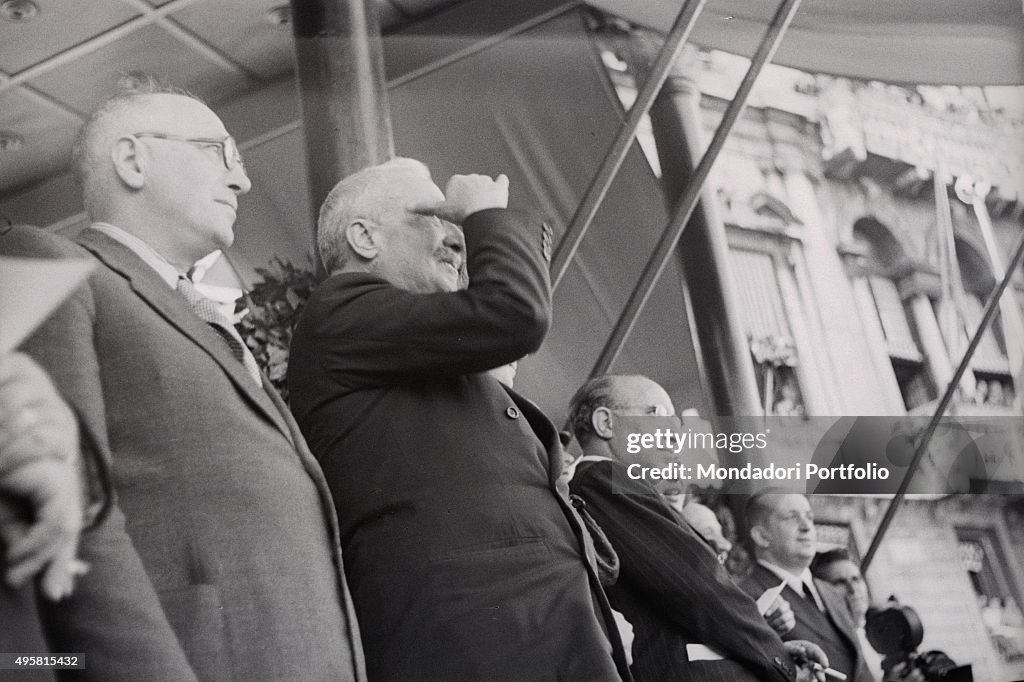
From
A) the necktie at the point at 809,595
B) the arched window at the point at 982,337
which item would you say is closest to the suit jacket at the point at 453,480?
the necktie at the point at 809,595

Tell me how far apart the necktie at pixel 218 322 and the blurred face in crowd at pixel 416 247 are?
31 centimetres

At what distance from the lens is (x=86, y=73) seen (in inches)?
93.1

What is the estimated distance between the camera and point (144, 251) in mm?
1787

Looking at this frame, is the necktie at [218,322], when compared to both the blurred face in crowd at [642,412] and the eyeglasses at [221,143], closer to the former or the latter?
the eyeglasses at [221,143]

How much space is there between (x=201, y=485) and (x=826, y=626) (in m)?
1.36

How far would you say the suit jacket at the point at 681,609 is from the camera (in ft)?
7.18

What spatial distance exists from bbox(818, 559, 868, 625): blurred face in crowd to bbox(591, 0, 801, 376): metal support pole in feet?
1.95

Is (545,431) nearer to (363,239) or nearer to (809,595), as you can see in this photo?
(363,239)

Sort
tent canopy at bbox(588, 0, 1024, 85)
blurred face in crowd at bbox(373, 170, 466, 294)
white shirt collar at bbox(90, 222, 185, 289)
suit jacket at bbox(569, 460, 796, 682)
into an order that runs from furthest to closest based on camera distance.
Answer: tent canopy at bbox(588, 0, 1024, 85) < suit jacket at bbox(569, 460, 796, 682) < blurred face in crowd at bbox(373, 170, 466, 294) < white shirt collar at bbox(90, 222, 185, 289)

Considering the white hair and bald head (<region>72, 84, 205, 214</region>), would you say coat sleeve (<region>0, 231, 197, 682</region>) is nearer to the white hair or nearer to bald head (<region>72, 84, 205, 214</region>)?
bald head (<region>72, 84, 205, 214</region>)

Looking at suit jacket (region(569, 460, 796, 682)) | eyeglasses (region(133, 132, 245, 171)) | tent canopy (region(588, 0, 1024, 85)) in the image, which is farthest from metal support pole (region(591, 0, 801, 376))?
eyeglasses (region(133, 132, 245, 171))

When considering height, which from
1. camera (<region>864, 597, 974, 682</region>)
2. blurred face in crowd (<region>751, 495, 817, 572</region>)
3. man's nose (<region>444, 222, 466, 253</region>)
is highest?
man's nose (<region>444, 222, 466, 253</region>)

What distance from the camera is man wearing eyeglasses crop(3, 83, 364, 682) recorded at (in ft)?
5.08

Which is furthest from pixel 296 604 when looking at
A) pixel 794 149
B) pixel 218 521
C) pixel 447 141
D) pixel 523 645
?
pixel 794 149
